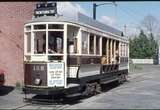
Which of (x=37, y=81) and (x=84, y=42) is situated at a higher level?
(x=84, y=42)

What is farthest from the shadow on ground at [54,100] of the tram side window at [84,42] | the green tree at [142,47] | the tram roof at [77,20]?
the green tree at [142,47]

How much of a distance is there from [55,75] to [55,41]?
1390 millimetres

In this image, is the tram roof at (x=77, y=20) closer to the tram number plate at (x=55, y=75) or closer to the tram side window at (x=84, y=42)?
the tram side window at (x=84, y=42)

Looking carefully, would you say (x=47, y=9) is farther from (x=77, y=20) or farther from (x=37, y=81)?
(x=37, y=81)

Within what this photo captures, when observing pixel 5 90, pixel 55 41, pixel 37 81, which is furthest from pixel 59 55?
pixel 5 90

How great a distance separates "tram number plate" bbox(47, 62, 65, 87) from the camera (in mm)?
17328

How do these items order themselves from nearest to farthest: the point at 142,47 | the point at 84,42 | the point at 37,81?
the point at 37,81
the point at 84,42
the point at 142,47

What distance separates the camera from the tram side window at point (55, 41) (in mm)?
17844

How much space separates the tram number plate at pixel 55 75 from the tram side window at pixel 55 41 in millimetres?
647

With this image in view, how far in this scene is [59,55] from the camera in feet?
58.2

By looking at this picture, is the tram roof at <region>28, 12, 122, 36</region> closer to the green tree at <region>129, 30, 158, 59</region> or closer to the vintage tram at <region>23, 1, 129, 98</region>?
the vintage tram at <region>23, 1, 129, 98</region>

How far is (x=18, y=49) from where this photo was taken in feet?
76.1

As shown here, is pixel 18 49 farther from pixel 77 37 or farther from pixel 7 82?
pixel 77 37

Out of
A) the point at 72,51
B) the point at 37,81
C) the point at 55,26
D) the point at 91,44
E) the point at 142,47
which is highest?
the point at 142,47
